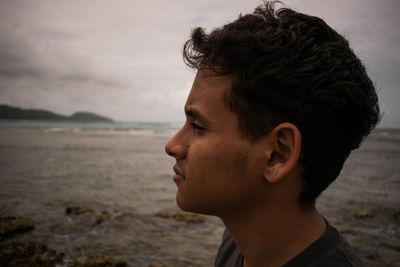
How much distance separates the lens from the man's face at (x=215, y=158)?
5.57 feet

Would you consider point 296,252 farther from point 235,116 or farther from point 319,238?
point 235,116

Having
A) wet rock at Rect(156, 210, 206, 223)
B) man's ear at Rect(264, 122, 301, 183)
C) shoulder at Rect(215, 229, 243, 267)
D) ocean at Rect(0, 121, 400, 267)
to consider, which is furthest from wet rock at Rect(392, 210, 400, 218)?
man's ear at Rect(264, 122, 301, 183)

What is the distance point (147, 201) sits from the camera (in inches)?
423

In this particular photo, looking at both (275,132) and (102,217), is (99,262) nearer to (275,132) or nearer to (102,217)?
(102,217)

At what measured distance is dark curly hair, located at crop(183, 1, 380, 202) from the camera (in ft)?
5.19

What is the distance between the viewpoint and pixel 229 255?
2301 millimetres

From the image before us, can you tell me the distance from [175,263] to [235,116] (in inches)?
215

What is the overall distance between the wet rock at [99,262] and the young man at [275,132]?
4956mm

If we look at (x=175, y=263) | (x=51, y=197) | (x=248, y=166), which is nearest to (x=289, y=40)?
(x=248, y=166)

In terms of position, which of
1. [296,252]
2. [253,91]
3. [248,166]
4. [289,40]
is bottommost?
[296,252]

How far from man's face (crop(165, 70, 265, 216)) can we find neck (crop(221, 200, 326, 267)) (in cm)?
12

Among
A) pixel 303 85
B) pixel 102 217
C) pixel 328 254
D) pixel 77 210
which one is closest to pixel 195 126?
pixel 303 85

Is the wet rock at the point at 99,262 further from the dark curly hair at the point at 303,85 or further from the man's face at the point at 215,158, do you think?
the dark curly hair at the point at 303,85

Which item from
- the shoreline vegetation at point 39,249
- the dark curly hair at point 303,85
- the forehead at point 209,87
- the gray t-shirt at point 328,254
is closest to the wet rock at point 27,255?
the shoreline vegetation at point 39,249
